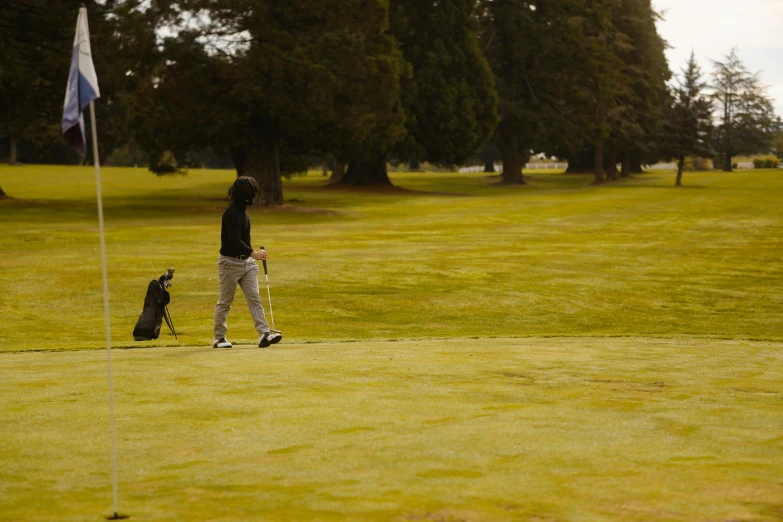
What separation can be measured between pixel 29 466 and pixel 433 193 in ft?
207

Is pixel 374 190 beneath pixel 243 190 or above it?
beneath

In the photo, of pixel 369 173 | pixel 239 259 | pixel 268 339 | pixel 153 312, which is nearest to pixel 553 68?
pixel 369 173

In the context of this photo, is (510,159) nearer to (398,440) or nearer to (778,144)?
(398,440)

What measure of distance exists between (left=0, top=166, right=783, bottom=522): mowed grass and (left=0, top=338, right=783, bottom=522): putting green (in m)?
0.03

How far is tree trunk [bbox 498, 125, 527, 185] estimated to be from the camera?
3224 inches

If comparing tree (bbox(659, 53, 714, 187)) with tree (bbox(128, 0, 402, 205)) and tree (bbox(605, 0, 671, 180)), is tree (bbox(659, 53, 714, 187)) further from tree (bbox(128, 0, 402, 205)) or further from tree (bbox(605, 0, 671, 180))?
tree (bbox(128, 0, 402, 205))

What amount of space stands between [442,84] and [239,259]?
54323mm

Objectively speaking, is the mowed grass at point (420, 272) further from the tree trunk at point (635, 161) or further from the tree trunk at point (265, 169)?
the tree trunk at point (635, 161)

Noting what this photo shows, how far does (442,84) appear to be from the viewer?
217ft

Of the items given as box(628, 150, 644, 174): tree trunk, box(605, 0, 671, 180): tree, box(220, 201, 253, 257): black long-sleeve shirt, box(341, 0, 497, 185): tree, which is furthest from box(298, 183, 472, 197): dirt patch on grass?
box(220, 201, 253, 257): black long-sleeve shirt

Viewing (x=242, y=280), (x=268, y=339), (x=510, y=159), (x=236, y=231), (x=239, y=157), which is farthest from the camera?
(x=510, y=159)

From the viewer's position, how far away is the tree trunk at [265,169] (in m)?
49.8

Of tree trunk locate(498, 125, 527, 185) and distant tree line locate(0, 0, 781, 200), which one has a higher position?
distant tree line locate(0, 0, 781, 200)

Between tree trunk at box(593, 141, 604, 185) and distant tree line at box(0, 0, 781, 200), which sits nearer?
distant tree line at box(0, 0, 781, 200)
